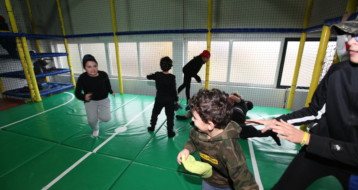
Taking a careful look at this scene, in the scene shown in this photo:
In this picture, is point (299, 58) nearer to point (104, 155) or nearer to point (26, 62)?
point (104, 155)

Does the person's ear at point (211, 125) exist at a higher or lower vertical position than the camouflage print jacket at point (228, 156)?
higher

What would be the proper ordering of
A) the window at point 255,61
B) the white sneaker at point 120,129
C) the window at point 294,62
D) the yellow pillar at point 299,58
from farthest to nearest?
the window at point 255,61 < the window at point 294,62 < the yellow pillar at point 299,58 < the white sneaker at point 120,129

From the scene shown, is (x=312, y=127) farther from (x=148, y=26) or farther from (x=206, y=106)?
(x=148, y=26)


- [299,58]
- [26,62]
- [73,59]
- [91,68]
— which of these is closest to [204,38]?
[299,58]

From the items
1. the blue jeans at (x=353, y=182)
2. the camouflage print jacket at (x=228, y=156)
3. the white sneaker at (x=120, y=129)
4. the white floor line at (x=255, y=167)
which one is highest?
the camouflage print jacket at (x=228, y=156)

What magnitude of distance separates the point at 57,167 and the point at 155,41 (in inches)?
188

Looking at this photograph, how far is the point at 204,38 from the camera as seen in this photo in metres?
5.49

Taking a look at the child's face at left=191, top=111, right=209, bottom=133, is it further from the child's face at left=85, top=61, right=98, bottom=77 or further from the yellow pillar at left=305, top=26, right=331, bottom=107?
the yellow pillar at left=305, top=26, right=331, bottom=107

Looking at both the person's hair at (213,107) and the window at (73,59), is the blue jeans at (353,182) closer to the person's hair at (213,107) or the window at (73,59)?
the person's hair at (213,107)

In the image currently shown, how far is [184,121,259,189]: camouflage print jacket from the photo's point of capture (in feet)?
3.95

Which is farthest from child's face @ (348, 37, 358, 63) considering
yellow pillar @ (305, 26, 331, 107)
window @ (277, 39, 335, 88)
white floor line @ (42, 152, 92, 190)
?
window @ (277, 39, 335, 88)

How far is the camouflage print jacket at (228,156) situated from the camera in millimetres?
1204

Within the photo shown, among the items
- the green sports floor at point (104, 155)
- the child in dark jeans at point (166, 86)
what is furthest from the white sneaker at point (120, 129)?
the child in dark jeans at point (166, 86)

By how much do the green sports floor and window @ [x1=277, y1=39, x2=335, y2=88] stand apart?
1.62 m
